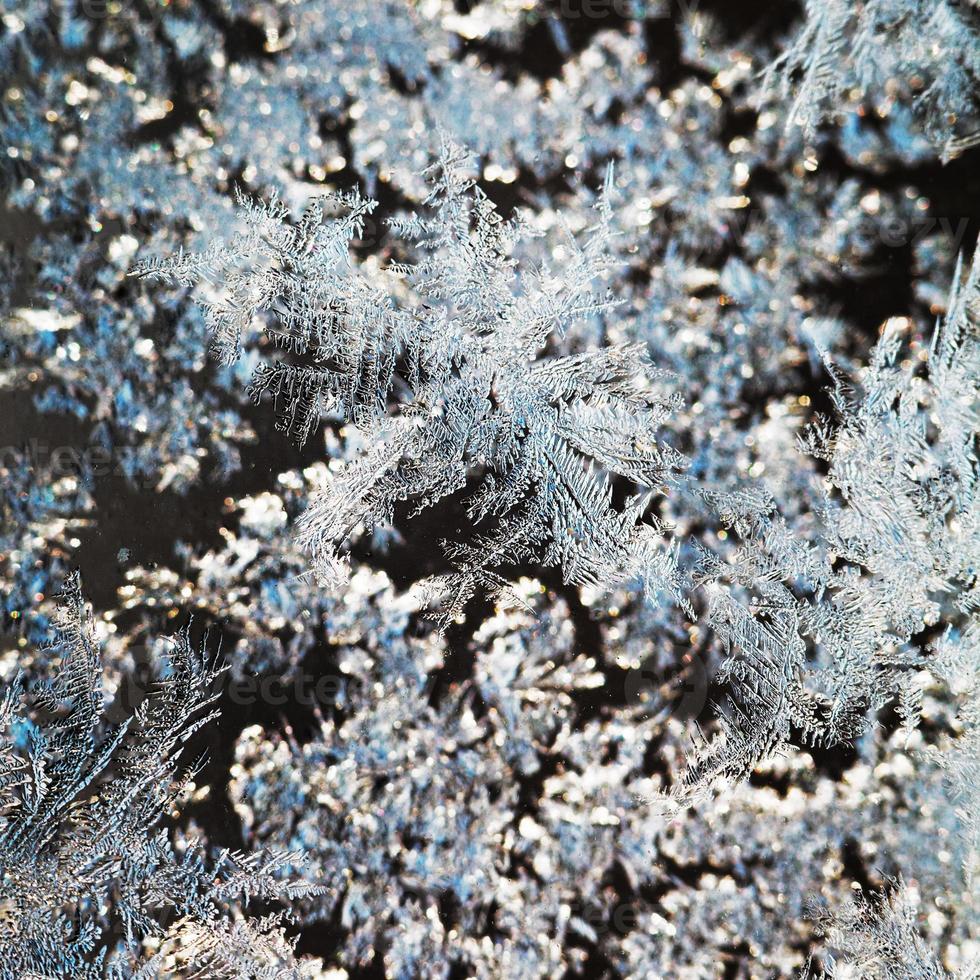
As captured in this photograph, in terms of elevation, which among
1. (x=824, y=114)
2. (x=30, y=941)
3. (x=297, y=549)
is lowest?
(x=30, y=941)

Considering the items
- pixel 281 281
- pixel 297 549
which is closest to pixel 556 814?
pixel 297 549

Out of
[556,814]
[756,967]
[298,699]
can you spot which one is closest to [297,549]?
[298,699]

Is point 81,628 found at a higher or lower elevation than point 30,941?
higher

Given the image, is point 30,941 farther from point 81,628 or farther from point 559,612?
point 559,612

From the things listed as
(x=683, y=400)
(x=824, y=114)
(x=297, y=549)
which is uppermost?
(x=824, y=114)

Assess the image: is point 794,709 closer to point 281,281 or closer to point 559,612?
point 559,612

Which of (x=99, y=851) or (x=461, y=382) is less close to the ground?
(x=461, y=382)

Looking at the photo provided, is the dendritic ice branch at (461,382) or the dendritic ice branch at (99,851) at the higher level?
the dendritic ice branch at (461,382)

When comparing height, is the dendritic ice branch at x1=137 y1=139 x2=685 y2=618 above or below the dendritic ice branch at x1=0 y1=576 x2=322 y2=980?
above

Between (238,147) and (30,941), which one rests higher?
(238,147)
